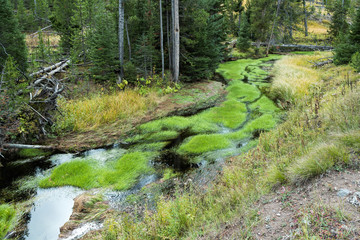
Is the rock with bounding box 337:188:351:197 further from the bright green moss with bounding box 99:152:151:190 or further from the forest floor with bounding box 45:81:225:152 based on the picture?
the forest floor with bounding box 45:81:225:152

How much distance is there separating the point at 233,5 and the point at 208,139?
37212 mm

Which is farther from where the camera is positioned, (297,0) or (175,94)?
(297,0)

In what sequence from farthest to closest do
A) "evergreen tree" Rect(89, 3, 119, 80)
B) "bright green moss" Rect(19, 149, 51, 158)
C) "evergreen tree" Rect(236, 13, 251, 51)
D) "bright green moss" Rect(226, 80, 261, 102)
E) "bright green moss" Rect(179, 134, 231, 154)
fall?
"evergreen tree" Rect(236, 13, 251, 51) < "bright green moss" Rect(226, 80, 261, 102) < "evergreen tree" Rect(89, 3, 119, 80) < "bright green moss" Rect(179, 134, 231, 154) < "bright green moss" Rect(19, 149, 51, 158)

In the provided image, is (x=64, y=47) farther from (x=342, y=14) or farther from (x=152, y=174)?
(x=342, y=14)

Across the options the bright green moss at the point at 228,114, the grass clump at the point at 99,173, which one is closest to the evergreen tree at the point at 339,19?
the bright green moss at the point at 228,114

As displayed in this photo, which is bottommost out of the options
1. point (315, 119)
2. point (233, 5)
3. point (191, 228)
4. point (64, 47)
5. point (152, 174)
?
point (152, 174)

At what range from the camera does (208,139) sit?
25.8 feet

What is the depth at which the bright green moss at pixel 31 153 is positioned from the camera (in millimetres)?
6711

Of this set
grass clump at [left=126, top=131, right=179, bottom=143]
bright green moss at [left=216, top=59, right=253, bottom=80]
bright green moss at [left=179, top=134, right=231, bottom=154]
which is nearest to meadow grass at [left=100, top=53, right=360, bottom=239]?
bright green moss at [left=179, top=134, right=231, bottom=154]

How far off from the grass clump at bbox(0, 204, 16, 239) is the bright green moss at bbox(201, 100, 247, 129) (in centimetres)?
735

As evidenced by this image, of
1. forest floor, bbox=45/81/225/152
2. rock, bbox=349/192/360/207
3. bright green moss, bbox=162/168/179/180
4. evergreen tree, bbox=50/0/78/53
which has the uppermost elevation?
evergreen tree, bbox=50/0/78/53

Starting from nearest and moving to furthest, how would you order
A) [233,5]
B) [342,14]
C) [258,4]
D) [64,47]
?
[64,47]
[258,4]
[342,14]
[233,5]

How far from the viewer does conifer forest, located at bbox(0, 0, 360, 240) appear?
129 inches

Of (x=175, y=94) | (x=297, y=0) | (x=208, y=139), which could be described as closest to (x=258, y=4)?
(x=297, y=0)
